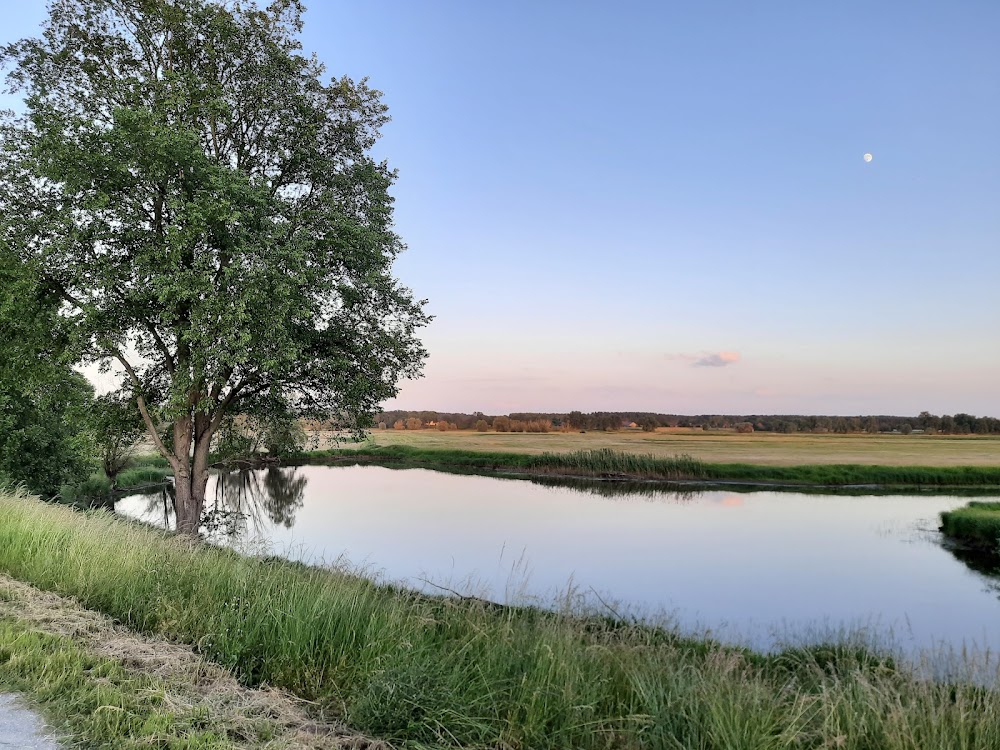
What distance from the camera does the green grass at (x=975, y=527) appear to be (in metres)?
26.7

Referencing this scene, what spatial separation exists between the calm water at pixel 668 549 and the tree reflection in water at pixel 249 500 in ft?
0.93

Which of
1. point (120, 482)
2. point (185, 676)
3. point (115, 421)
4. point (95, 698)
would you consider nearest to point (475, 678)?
point (185, 676)

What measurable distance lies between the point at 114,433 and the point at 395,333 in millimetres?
9622

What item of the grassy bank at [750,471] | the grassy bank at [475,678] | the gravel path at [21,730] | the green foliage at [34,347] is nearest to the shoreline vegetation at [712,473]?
the grassy bank at [750,471]

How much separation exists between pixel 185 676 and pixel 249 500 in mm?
42141

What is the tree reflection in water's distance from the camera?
27164 mm

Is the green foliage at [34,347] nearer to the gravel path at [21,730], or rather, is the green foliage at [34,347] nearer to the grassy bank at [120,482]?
the gravel path at [21,730]

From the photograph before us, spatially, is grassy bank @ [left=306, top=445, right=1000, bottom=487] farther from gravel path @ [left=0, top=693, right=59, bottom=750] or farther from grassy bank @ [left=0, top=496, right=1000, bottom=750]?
gravel path @ [left=0, top=693, right=59, bottom=750]

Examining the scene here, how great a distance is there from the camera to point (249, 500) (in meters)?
43.5

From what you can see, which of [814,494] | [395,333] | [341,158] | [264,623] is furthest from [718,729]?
[814,494]

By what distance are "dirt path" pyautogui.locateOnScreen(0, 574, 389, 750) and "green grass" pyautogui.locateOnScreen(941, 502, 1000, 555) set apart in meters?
30.9

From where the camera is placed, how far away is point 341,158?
19797 mm

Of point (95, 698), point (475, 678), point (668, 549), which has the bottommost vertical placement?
point (668, 549)

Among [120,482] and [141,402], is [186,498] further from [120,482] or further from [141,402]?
[120,482]
